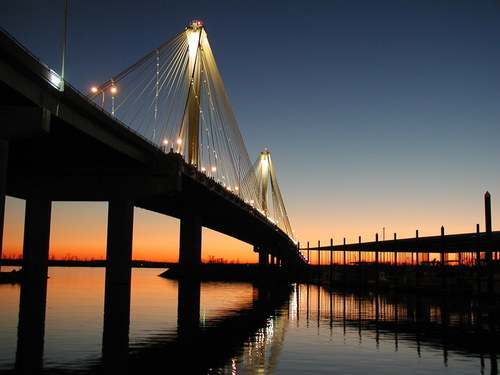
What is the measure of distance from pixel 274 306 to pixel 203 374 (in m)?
28.2

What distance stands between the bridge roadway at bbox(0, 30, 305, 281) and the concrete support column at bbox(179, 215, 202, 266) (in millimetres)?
15254

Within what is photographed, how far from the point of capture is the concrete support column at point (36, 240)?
186 ft

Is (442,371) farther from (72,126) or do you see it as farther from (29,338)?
(72,126)

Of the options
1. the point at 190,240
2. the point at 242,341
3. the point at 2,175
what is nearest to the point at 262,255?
the point at 190,240

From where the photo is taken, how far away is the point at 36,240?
5678cm

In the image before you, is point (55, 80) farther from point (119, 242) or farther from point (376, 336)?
point (119, 242)

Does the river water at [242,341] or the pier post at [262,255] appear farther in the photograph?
the pier post at [262,255]

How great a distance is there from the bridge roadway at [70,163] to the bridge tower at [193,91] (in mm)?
2669

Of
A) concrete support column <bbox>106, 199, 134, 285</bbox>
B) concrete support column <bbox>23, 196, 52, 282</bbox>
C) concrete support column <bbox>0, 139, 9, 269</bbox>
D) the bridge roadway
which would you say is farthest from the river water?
concrete support column <bbox>23, 196, 52, 282</bbox>

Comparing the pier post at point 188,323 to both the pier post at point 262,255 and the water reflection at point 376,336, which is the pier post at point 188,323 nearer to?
the water reflection at point 376,336

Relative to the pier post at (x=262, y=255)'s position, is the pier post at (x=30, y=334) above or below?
below

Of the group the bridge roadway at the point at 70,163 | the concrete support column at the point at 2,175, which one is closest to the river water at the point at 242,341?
the concrete support column at the point at 2,175

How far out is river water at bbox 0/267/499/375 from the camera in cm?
1955

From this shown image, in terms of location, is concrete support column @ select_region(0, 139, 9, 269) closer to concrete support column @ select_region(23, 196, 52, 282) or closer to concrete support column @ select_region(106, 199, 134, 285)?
concrete support column @ select_region(106, 199, 134, 285)
